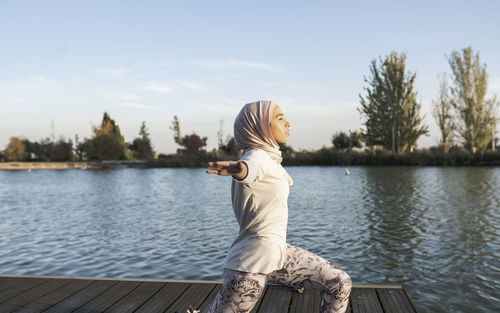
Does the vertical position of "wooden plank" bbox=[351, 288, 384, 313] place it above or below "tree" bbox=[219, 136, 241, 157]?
below

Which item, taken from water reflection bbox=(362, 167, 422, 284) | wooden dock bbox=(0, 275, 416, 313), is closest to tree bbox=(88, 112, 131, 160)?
water reflection bbox=(362, 167, 422, 284)

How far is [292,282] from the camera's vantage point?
2656 millimetres

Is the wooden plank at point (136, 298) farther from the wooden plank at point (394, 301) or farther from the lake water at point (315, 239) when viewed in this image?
the lake water at point (315, 239)

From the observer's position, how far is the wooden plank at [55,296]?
3883mm

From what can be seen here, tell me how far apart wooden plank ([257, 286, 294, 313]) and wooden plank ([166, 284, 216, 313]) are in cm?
61

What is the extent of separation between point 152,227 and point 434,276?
7844 millimetres

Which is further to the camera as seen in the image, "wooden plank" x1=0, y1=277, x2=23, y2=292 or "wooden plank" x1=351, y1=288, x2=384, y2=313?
"wooden plank" x1=0, y1=277, x2=23, y2=292

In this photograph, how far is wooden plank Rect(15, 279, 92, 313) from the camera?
388cm

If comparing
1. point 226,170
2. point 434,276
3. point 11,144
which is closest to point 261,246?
point 226,170

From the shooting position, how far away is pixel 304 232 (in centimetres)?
1041

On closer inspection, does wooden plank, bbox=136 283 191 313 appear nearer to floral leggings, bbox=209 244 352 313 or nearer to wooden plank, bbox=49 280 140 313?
wooden plank, bbox=49 280 140 313

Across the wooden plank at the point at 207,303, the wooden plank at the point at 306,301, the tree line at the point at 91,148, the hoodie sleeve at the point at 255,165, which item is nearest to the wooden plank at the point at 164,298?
the wooden plank at the point at 207,303

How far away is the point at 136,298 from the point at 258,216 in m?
2.37

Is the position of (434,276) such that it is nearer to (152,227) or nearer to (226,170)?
(226,170)
